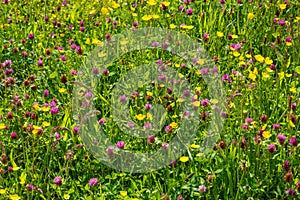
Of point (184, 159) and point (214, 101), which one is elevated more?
point (214, 101)

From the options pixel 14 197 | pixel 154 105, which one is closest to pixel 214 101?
pixel 154 105

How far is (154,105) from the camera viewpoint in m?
2.82

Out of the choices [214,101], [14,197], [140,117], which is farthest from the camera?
[214,101]

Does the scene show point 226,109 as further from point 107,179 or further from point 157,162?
point 107,179

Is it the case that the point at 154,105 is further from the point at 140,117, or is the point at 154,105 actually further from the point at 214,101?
the point at 214,101

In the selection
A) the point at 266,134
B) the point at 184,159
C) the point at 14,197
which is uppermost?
the point at 266,134

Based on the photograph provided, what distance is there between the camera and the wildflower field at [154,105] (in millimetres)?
2414

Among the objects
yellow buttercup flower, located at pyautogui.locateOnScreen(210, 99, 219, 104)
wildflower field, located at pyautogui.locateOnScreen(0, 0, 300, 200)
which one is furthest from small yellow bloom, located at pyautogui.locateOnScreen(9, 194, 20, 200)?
yellow buttercup flower, located at pyautogui.locateOnScreen(210, 99, 219, 104)

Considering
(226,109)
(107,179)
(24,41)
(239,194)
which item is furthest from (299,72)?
(24,41)

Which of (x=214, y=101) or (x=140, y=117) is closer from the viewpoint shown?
(x=140, y=117)

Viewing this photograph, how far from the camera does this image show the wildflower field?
241 cm

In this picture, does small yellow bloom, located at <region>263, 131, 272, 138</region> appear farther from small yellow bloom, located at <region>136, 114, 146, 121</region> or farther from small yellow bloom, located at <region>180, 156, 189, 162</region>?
small yellow bloom, located at <region>136, 114, 146, 121</region>

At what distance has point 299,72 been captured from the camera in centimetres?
300

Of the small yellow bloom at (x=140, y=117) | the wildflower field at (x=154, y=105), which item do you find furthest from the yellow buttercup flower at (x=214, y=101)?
the small yellow bloom at (x=140, y=117)
